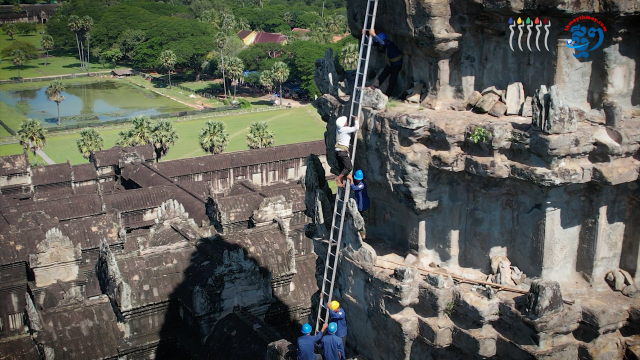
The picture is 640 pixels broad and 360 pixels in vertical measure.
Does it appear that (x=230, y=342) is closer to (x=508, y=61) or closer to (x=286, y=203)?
(x=508, y=61)

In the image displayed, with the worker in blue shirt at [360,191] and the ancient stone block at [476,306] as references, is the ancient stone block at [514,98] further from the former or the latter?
the ancient stone block at [476,306]

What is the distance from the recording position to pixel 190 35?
15575 cm

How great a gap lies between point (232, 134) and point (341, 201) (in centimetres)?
8483

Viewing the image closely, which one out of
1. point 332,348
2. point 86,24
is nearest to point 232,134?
point 86,24

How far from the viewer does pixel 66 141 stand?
3925 inches

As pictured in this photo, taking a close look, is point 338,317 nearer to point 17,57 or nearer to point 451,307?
point 451,307

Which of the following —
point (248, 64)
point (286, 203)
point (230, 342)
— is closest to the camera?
point (230, 342)

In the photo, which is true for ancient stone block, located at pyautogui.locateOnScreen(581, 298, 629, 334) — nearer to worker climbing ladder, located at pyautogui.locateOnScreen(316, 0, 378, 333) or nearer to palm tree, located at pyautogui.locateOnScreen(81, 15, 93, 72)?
worker climbing ladder, located at pyautogui.locateOnScreen(316, 0, 378, 333)

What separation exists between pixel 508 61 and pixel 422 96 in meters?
2.17

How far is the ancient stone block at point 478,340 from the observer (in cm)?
1564

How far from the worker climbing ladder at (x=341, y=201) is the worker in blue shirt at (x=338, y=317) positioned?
0.51m

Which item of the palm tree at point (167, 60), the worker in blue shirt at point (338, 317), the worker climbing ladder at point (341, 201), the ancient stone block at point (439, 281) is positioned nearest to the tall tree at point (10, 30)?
the palm tree at point (167, 60)

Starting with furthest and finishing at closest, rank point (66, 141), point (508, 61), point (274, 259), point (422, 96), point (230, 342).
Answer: point (66, 141) < point (274, 259) < point (230, 342) < point (422, 96) < point (508, 61)

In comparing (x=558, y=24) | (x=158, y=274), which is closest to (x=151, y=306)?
(x=158, y=274)
